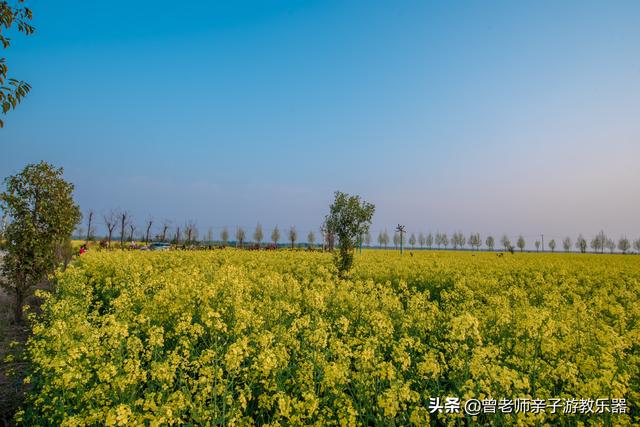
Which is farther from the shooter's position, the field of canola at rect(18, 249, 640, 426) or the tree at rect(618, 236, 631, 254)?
the tree at rect(618, 236, 631, 254)

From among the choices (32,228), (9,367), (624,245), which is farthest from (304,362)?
(624,245)

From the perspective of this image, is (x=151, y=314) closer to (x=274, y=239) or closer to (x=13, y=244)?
(x=13, y=244)

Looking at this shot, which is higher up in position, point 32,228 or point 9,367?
point 32,228

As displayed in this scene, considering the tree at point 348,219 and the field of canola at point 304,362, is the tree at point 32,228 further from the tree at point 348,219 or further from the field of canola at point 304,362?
the tree at point 348,219

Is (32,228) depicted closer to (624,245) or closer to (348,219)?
(348,219)

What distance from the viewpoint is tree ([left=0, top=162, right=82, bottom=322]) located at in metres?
12.5

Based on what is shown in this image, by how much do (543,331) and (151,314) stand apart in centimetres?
694

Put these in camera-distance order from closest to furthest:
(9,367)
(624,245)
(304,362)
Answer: (304,362) → (9,367) → (624,245)

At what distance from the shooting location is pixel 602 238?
13400 centimetres

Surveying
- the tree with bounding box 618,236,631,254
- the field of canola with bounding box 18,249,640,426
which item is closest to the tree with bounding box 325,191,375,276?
the field of canola with bounding box 18,249,640,426

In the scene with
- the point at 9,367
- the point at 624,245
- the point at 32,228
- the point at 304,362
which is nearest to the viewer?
the point at 304,362

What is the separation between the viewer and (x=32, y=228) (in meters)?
12.7

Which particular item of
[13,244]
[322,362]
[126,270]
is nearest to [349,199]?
[126,270]

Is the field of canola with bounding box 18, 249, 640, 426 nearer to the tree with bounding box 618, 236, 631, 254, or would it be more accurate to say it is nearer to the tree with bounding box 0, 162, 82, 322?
the tree with bounding box 0, 162, 82, 322
